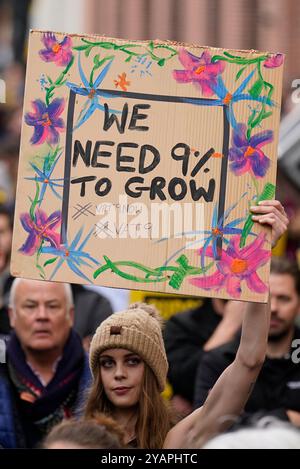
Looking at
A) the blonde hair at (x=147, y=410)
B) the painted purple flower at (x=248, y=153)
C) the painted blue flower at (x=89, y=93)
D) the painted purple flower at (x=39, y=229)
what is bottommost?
the blonde hair at (x=147, y=410)

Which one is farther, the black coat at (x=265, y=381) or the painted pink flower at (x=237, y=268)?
the black coat at (x=265, y=381)

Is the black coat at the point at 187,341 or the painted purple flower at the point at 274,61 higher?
the painted purple flower at the point at 274,61

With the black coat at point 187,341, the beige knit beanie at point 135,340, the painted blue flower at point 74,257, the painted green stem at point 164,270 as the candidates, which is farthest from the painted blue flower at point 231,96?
the black coat at point 187,341

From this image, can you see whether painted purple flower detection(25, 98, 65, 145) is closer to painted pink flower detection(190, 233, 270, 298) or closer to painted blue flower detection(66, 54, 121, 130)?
painted blue flower detection(66, 54, 121, 130)

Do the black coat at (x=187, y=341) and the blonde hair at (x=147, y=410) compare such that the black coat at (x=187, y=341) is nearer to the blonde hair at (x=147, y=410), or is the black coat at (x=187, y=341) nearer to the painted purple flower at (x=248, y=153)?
the blonde hair at (x=147, y=410)

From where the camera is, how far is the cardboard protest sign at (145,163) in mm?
5012

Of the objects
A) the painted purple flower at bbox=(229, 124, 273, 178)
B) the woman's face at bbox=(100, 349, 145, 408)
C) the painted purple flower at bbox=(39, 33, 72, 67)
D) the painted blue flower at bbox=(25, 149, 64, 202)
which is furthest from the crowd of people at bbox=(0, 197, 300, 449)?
the painted purple flower at bbox=(39, 33, 72, 67)

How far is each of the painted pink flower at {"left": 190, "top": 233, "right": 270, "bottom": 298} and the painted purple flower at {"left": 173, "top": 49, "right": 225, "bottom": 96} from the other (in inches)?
20.6

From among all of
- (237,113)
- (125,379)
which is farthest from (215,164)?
(125,379)

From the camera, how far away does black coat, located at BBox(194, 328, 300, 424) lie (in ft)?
21.7

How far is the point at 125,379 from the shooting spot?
5363mm

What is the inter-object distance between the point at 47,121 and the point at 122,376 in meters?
0.94

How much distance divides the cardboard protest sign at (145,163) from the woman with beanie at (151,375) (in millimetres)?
164
